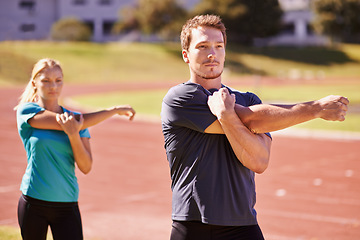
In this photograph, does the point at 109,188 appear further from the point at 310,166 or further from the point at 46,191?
the point at 46,191

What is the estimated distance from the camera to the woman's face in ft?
13.1

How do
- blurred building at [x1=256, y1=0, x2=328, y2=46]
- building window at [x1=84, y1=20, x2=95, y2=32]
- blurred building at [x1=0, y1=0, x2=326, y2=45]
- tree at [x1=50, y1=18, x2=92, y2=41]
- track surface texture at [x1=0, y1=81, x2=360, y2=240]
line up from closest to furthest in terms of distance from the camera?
track surface texture at [x1=0, y1=81, x2=360, y2=240], tree at [x1=50, y1=18, x2=92, y2=41], blurred building at [x1=256, y1=0, x2=328, y2=46], blurred building at [x1=0, y1=0, x2=326, y2=45], building window at [x1=84, y1=20, x2=95, y2=32]

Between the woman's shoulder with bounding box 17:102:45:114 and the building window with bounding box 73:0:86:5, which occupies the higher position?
the building window with bounding box 73:0:86:5

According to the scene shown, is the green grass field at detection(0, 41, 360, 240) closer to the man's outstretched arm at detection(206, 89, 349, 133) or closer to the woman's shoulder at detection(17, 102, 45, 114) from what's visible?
the woman's shoulder at detection(17, 102, 45, 114)

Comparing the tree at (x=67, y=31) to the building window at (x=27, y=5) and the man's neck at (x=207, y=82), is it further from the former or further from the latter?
the man's neck at (x=207, y=82)

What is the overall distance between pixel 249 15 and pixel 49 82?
12262mm

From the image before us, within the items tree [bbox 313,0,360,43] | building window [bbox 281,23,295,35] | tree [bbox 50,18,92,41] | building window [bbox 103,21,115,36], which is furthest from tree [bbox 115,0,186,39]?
building window [bbox 281,23,295,35]

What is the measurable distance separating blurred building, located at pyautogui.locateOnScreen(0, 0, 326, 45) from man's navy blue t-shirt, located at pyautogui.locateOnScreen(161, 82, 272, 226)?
→ 63460mm

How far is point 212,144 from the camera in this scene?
2.85 metres

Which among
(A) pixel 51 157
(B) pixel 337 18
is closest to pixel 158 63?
(B) pixel 337 18

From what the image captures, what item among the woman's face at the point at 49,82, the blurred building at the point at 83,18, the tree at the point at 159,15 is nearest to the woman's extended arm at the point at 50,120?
the woman's face at the point at 49,82

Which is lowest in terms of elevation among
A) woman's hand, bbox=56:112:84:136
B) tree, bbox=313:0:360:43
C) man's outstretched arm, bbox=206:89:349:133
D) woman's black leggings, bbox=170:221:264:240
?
woman's black leggings, bbox=170:221:264:240

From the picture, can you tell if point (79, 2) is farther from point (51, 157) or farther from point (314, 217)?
point (51, 157)

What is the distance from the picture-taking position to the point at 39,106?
4027 millimetres
